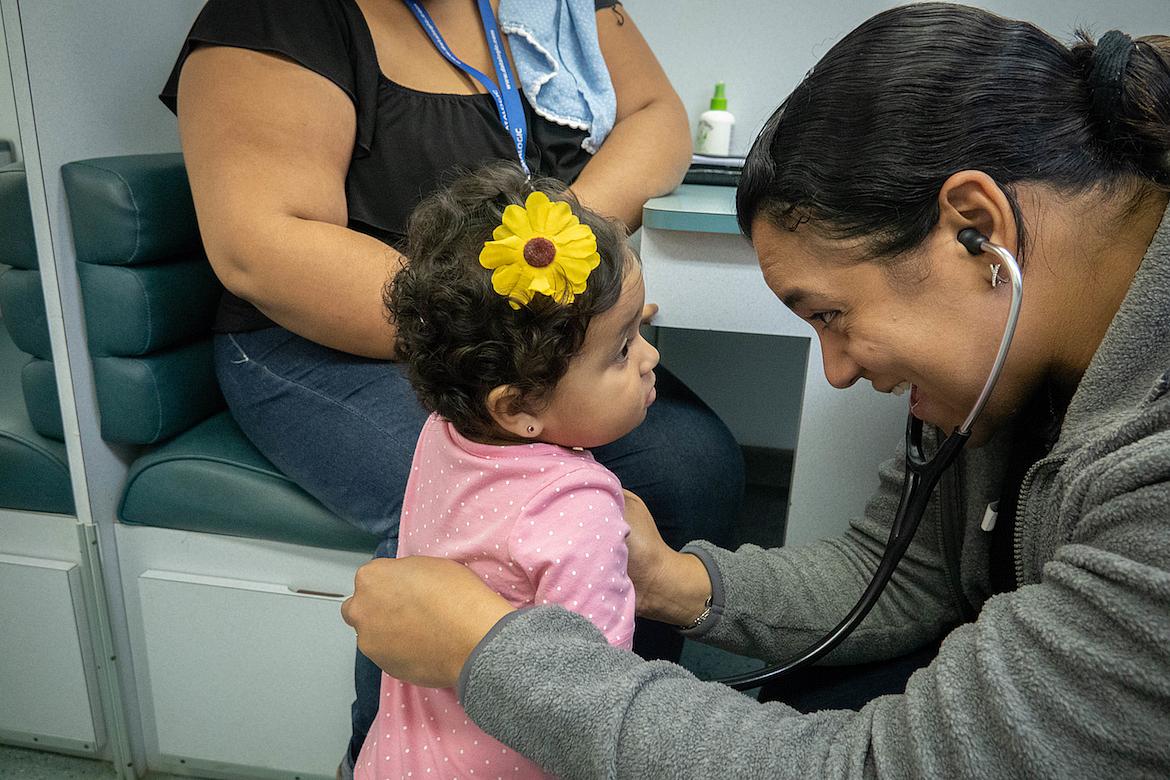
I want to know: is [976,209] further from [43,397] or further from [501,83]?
[43,397]

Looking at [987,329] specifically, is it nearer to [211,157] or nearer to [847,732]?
[847,732]

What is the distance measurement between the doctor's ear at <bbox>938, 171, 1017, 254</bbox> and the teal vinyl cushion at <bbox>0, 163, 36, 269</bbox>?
1104 millimetres

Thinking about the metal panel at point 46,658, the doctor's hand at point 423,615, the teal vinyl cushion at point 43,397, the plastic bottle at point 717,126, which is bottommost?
the metal panel at point 46,658

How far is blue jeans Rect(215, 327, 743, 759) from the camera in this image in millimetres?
1107

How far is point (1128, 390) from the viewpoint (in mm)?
623

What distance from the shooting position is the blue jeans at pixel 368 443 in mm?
1107

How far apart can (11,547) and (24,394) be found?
0.78 ft

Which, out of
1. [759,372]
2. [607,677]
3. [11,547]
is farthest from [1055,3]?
[11,547]

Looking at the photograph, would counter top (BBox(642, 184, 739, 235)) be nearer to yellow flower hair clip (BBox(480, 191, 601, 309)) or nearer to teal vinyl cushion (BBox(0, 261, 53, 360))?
yellow flower hair clip (BBox(480, 191, 601, 309))

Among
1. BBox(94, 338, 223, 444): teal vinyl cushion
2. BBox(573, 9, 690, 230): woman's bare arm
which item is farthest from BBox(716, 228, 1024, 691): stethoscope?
BBox(94, 338, 223, 444): teal vinyl cushion

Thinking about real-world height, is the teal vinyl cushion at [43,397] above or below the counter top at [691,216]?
below

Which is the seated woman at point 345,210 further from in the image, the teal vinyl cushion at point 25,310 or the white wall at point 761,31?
the white wall at point 761,31

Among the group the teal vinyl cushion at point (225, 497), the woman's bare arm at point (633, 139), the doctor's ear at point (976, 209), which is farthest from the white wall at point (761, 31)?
the doctor's ear at point (976, 209)

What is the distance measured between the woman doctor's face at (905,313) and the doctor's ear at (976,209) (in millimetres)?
16
